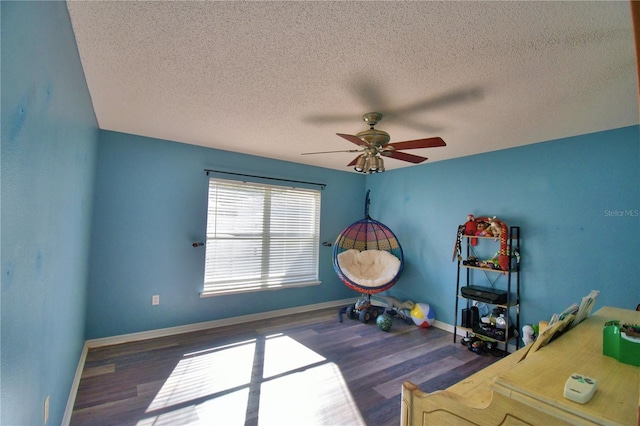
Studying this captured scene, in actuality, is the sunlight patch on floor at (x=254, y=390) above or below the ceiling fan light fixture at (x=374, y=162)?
below

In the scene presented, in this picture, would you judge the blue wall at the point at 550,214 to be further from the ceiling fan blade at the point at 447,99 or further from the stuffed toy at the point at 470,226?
the ceiling fan blade at the point at 447,99

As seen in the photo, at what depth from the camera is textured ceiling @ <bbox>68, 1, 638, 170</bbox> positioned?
1.36 metres

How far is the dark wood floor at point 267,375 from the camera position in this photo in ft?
6.83

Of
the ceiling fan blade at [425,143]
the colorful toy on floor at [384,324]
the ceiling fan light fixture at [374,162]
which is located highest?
the ceiling fan blade at [425,143]

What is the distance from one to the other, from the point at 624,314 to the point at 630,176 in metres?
1.54

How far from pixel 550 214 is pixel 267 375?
3.38 m

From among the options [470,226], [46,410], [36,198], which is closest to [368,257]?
[470,226]

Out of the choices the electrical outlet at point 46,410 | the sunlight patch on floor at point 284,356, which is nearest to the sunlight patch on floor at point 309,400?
the sunlight patch on floor at point 284,356

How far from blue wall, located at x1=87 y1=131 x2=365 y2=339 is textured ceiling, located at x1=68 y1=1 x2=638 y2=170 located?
0.57m

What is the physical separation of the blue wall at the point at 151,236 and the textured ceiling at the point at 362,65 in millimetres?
573

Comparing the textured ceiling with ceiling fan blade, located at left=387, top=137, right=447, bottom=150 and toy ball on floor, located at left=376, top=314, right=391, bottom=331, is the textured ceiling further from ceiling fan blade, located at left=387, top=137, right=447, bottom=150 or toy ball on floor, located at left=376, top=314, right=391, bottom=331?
toy ball on floor, located at left=376, top=314, right=391, bottom=331

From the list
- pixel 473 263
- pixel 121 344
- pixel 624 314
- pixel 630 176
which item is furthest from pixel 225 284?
pixel 630 176

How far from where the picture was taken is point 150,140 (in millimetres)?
3396

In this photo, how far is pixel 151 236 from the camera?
3.38m
